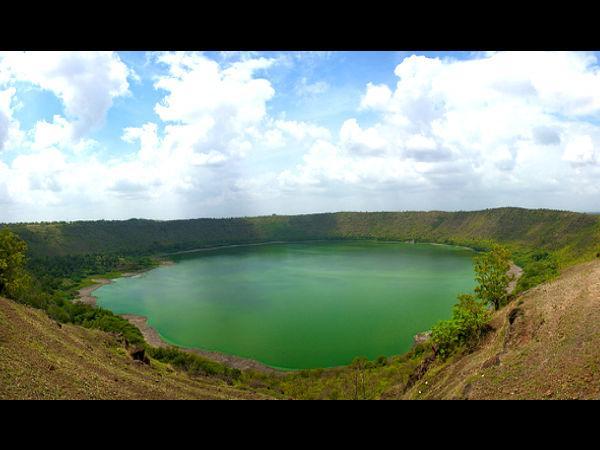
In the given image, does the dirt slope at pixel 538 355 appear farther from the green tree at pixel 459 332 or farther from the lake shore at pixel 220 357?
the lake shore at pixel 220 357

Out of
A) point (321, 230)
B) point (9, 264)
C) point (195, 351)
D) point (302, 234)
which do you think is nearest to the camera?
point (9, 264)

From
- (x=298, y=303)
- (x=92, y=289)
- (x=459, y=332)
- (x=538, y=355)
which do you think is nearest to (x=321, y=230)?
(x=92, y=289)

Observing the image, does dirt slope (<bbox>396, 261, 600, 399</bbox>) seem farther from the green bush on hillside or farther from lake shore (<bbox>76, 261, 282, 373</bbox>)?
lake shore (<bbox>76, 261, 282, 373</bbox>)

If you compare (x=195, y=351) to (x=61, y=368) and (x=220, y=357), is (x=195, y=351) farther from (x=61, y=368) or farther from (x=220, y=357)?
(x=61, y=368)

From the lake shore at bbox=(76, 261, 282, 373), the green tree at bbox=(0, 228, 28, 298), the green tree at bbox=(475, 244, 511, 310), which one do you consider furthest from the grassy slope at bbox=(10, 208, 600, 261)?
the green tree at bbox=(0, 228, 28, 298)

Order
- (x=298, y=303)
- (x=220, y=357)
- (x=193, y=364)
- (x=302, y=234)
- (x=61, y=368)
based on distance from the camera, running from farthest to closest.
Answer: (x=302, y=234), (x=298, y=303), (x=220, y=357), (x=193, y=364), (x=61, y=368)
